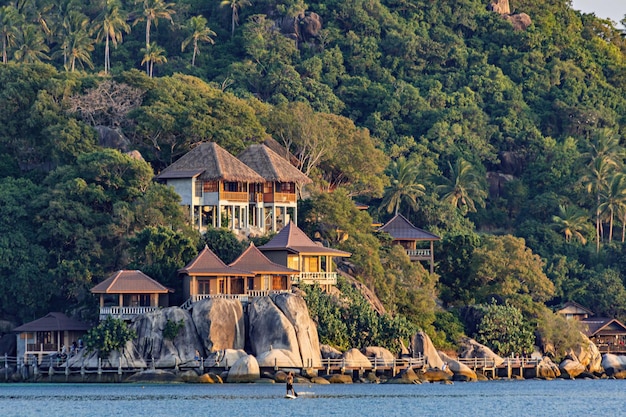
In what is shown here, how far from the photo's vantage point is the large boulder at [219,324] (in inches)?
2793

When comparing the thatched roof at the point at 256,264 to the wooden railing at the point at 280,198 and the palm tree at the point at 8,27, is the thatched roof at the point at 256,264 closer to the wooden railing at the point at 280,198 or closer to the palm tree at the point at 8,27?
the wooden railing at the point at 280,198

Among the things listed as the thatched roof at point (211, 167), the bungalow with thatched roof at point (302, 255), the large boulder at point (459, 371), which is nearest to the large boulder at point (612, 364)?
the large boulder at point (459, 371)

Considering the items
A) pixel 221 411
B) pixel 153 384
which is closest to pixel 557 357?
pixel 153 384

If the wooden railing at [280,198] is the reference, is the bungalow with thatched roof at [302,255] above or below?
below

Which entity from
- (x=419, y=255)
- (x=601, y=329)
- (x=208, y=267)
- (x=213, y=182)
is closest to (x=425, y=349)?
(x=208, y=267)

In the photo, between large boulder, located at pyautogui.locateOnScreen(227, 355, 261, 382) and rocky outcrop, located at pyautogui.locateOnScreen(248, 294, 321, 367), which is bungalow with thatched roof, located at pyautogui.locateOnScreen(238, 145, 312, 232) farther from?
large boulder, located at pyautogui.locateOnScreen(227, 355, 261, 382)

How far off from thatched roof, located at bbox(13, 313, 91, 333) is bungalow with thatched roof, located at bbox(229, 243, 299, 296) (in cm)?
799

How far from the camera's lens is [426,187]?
334 ft

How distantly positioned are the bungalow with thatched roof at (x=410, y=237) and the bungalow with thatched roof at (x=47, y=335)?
2098cm

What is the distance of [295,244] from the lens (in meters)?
77.3

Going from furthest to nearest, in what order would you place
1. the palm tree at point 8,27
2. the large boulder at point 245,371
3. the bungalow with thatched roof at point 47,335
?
the palm tree at point 8,27
the bungalow with thatched roof at point 47,335
the large boulder at point 245,371

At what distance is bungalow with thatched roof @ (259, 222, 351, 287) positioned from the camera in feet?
252

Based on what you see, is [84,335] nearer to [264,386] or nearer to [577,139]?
[264,386]

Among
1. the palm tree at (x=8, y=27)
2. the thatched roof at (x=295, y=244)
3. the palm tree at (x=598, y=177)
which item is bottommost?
the thatched roof at (x=295, y=244)
